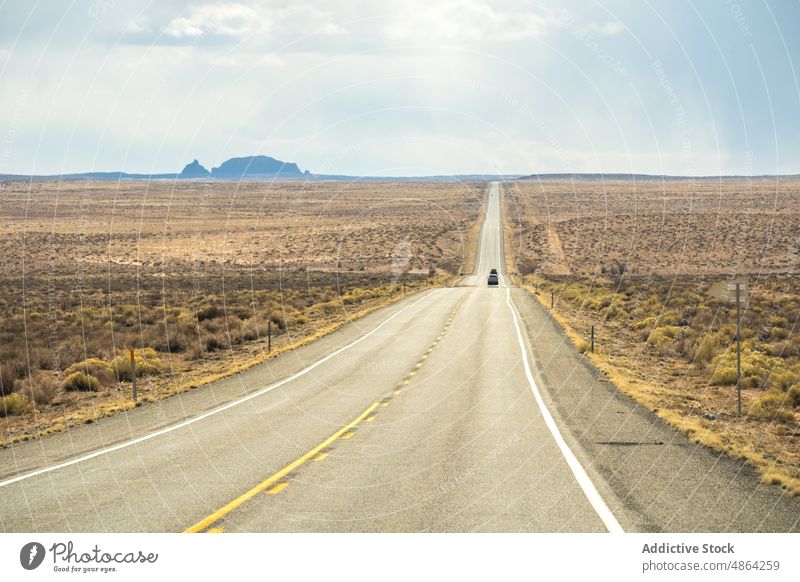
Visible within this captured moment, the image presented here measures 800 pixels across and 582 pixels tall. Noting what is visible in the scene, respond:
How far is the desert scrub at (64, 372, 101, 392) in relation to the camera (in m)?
22.6

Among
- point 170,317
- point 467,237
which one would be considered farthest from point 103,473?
point 467,237

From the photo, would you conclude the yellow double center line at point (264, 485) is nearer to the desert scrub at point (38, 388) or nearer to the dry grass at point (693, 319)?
the dry grass at point (693, 319)

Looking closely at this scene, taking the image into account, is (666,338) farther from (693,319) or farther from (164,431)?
(164,431)

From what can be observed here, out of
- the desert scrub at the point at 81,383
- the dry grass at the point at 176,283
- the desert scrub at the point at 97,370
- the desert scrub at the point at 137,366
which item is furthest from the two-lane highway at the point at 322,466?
the desert scrub at the point at 97,370

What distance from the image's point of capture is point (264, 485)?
10461 mm

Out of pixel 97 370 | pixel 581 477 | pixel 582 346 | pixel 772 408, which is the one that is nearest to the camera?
pixel 581 477

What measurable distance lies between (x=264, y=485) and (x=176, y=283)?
62252mm

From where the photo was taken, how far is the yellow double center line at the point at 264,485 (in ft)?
28.3

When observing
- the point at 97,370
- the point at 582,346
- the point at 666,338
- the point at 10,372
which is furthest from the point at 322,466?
the point at 666,338

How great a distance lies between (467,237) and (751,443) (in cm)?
12046

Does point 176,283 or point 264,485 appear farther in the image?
point 176,283

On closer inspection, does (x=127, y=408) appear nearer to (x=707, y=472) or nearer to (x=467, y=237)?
(x=707, y=472)

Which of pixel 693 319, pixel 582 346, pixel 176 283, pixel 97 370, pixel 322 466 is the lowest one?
pixel 176 283

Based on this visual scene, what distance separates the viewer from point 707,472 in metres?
11.2
